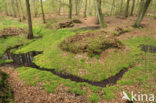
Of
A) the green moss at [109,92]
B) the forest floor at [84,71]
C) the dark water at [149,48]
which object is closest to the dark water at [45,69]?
the forest floor at [84,71]

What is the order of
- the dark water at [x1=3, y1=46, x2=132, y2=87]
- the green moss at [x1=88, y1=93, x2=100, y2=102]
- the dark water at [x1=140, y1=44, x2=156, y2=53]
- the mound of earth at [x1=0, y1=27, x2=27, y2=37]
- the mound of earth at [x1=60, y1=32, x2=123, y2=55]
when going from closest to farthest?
the green moss at [x1=88, y1=93, x2=100, y2=102] → the dark water at [x1=3, y1=46, x2=132, y2=87] → the mound of earth at [x1=60, y1=32, x2=123, y2=55] → the dark water at [x1=140, y1=44, x2=156, y2=53] → the mound of earth at [x1=0, y1=27, x2=27, y2=37]

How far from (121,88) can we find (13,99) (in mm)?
8198

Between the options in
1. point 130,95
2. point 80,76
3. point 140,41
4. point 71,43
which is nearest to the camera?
point 130,95

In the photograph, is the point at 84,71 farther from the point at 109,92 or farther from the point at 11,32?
the point at 11,32

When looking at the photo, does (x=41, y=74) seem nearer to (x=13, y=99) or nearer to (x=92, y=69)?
(x=13, y=99)

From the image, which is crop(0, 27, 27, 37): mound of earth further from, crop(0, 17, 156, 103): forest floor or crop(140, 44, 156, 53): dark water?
crop(140, 44, 156, 53): dark water

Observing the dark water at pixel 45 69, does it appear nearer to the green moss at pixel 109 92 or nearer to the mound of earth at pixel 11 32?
the green moss at pixel 109 92

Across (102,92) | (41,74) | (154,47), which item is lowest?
(102,92)

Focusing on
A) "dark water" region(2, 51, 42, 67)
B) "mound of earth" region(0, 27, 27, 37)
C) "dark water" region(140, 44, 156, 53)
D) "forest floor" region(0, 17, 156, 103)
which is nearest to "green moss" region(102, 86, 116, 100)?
"forest floor" region(0, 17, 156, 103)

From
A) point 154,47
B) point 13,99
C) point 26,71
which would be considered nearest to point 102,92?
point 13,99

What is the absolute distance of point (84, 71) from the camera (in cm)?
1041

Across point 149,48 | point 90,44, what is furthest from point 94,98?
point 149,48

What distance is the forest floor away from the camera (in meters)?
7.50

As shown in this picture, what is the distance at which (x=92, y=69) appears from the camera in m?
10.5
